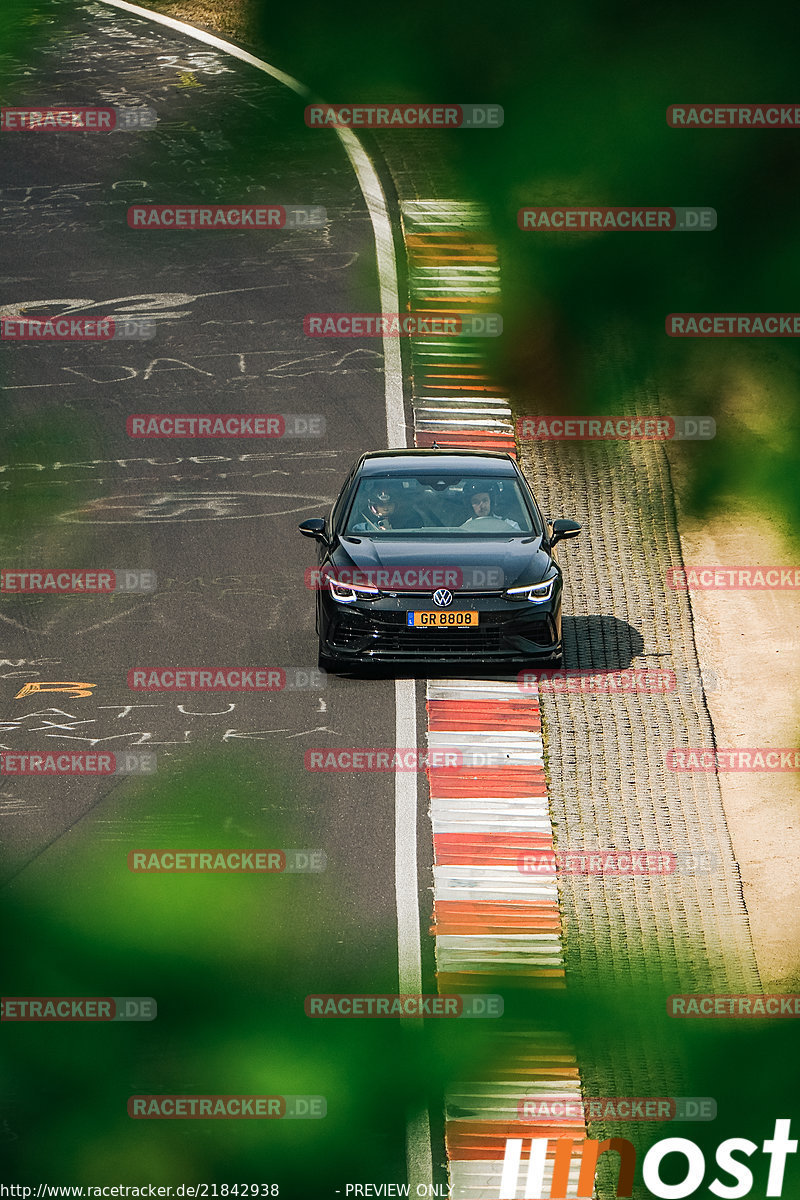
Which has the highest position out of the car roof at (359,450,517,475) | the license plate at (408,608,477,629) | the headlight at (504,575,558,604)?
the car roof at (359,450,517,475)

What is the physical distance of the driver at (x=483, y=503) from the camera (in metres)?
16.4

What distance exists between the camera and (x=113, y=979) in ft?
41.7

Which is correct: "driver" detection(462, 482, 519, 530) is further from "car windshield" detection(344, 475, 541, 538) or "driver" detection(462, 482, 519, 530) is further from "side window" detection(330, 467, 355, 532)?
"side window" detection(330, 467, 355, 532)

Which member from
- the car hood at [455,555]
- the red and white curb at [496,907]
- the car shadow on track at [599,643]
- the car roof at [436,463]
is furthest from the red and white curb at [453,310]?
the car hood at [455,555]

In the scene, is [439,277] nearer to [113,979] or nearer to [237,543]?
[237,543]

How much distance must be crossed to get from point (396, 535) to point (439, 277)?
11322 millimetres

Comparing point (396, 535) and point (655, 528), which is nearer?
point (396, 535)

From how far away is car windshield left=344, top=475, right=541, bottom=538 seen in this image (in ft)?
53.3

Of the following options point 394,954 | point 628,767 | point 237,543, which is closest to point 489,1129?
point 394,954

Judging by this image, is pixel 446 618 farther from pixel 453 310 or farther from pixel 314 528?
pixel 453 310

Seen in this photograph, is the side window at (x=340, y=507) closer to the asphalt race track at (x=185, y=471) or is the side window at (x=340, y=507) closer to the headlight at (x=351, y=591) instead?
the headlight at (x=351, y=591)

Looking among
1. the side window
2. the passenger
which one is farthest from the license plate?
the side window

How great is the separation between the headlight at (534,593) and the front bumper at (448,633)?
0.18 feet

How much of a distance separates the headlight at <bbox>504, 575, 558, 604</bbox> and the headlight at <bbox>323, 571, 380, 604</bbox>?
46.5 inches
